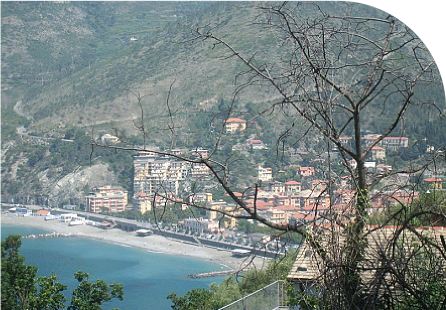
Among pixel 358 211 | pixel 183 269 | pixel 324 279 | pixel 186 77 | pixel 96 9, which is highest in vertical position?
pixel 96 9

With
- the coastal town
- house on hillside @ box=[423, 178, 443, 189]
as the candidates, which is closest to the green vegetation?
the coastal town

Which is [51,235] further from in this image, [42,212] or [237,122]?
[237,122]

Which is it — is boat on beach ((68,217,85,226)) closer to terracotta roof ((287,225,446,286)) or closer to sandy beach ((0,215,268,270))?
sandy beach ((0,215,268,270))

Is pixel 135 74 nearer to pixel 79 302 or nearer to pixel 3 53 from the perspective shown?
pixel 3 53

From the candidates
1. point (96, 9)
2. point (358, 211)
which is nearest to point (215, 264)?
point (358, 211)

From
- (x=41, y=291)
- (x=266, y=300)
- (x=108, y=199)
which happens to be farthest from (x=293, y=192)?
(x=108, y=199)

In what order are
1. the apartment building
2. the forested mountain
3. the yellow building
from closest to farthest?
the yellow building → the forested mountain → the apartment building
